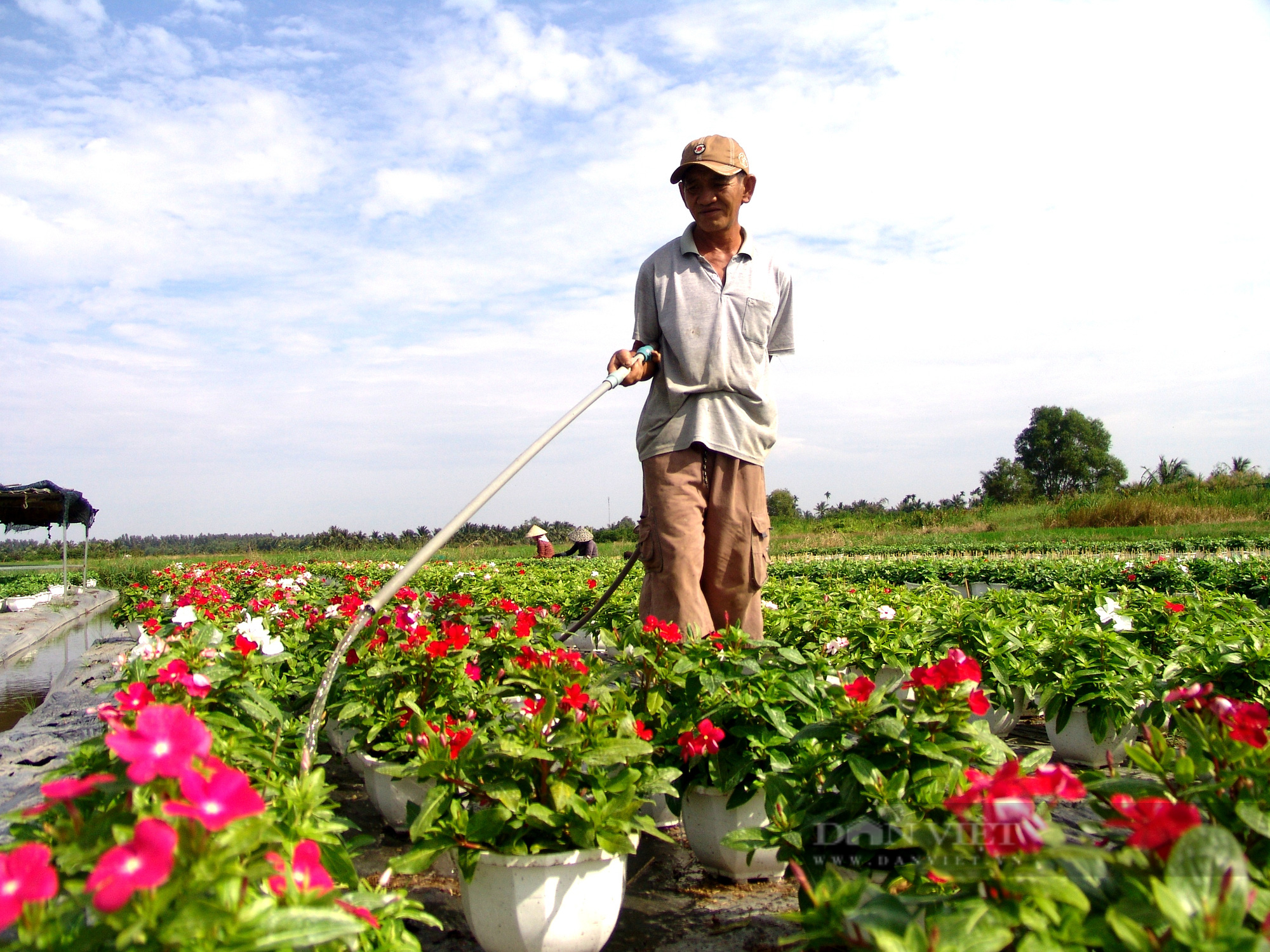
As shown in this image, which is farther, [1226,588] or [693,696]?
[1226,588]

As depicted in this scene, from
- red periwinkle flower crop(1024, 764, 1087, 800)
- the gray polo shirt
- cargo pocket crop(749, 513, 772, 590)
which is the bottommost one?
red periwinkle flower crop(1024, 764, 1087, 800)

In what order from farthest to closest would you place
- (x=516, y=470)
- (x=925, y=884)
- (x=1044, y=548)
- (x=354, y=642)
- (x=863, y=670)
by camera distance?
(x=1044, y=548) → (x=863, y=670) → (x=354, y=642) → (x=516, y=470) → (x=925, y=884)

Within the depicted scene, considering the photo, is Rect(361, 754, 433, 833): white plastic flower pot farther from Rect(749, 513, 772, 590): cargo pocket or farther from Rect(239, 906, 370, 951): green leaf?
Rect(749, 513, 772, 590): cargo pocket

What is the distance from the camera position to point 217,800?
838 mm

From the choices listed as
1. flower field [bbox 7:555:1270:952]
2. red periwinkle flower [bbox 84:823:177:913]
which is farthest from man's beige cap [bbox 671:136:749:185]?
red periwinkle flower [bbox 84:823:177:913]

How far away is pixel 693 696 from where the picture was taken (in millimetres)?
2012

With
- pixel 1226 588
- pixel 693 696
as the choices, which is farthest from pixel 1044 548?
pixel 693 696

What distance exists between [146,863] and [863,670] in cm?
262

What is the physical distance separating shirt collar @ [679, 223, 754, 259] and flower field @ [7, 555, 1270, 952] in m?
1.40

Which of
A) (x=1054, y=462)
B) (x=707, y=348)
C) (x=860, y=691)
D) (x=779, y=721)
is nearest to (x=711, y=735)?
(x=779, y=721)

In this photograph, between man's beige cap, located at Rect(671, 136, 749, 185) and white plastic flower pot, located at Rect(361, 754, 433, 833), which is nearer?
white plastic flower pot, located at Rect(361, 754, 433, 833)

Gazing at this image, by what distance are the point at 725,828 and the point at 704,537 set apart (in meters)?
1.22

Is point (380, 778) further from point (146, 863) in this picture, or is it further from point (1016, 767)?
point (1016, 767)

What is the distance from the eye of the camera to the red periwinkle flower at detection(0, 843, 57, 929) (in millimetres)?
758
